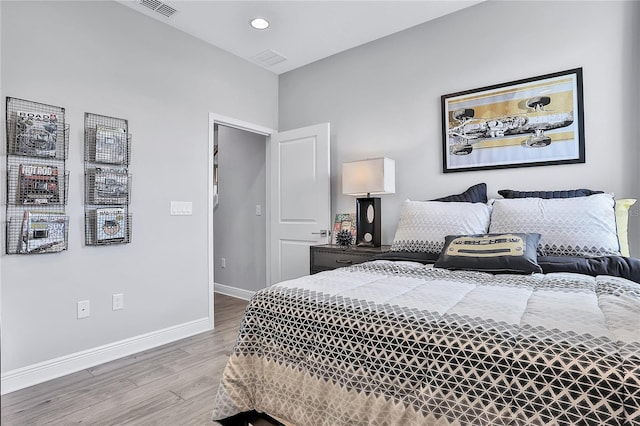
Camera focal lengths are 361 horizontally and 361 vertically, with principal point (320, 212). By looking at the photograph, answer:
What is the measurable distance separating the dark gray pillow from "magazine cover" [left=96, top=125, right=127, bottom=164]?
2905mm

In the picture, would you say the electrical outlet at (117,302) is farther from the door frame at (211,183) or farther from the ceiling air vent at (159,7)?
the ceiling air vent at (159,7)

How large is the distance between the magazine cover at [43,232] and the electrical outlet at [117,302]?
1.75 ft

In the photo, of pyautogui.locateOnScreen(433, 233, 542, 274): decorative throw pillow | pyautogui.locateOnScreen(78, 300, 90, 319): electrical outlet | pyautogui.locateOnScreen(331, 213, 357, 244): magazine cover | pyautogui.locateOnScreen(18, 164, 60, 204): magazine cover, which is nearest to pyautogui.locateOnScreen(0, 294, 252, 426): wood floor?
pyautogui.locateOnScreen(78, 300, 90, 319): electrical outlet

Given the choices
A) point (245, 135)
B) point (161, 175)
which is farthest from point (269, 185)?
point (161, 175)

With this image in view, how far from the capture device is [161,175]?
3088mm

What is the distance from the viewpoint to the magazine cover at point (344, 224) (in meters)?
3.51

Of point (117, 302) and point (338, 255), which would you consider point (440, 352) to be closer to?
point (338, 255)

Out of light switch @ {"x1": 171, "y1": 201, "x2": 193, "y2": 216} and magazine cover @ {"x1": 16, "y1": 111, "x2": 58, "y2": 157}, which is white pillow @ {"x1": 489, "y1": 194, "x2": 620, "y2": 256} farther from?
magazine cover @ {"x1": 16, "y1": 111, "x2": 58, "y2": 157}

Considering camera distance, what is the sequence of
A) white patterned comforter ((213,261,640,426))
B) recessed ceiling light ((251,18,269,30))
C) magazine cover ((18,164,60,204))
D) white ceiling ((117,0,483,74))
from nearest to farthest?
1. white patterned comforter ((213,261,640,426))
2. magazine cover ((18,164,60,204))
3. white ceiling ((117,0,483,74))
4. recessed ceiling light ((251,18,269,30))

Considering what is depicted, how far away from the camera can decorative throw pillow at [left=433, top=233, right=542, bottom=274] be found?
186 centimetres

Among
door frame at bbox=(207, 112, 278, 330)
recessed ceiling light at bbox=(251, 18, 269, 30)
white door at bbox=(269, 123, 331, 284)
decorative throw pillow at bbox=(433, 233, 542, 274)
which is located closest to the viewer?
decorative throw pillow at bbox=(433, 233, 542, 274)

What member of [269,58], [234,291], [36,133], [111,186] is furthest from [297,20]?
[234,291]

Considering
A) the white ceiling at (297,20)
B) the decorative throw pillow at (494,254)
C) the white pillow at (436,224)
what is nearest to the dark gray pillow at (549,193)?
the white pillow at (436,224)

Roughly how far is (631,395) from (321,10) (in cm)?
306
